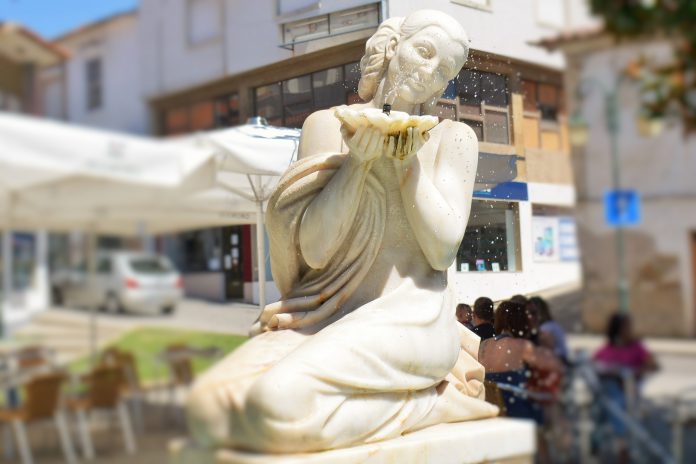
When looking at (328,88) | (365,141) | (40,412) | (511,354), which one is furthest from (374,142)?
(40,412)

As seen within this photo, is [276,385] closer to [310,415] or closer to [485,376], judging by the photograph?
[310,415]

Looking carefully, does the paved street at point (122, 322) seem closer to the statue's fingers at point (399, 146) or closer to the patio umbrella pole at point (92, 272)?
the patio umbrella pole at point (92, 272)

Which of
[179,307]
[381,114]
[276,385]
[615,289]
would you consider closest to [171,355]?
[179,307]

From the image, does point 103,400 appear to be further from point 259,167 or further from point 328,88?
point 328,88

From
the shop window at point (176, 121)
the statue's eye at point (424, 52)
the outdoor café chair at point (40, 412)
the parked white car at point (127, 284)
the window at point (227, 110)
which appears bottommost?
the outdoor café chair at point (40, 412)

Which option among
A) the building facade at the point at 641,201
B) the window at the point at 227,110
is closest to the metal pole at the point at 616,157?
the building facade at the point at 641,201
